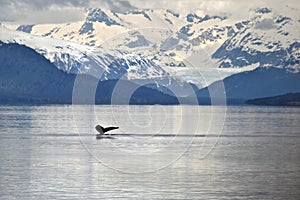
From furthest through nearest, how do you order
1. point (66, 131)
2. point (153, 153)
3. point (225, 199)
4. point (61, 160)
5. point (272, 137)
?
point (66, 131)
point (272, 137)
point (153, 153)
point (61, 160)
point (225, 199)

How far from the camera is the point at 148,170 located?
10025 centimetres

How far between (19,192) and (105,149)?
4709 cm

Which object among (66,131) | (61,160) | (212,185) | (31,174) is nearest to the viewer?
(212,185)

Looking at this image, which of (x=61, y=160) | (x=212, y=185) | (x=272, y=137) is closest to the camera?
(x=212, y=185)

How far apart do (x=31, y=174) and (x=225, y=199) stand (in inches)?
979

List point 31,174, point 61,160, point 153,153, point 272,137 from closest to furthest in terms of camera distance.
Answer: point 31,174
point 61,160
point 153,153
point 272,137

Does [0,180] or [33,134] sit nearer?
[0,180]

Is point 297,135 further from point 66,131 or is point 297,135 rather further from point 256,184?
point 256,184

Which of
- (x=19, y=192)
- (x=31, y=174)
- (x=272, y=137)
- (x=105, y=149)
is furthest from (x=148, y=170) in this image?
(x=272, y=137)

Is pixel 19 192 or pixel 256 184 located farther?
pixel 256 184

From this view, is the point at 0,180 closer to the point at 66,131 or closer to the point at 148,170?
the point at 148,170

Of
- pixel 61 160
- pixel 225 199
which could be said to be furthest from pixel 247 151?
pixel 225 199

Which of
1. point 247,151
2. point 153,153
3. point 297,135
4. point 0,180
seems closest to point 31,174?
point 0,180

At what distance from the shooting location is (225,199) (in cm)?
7975
